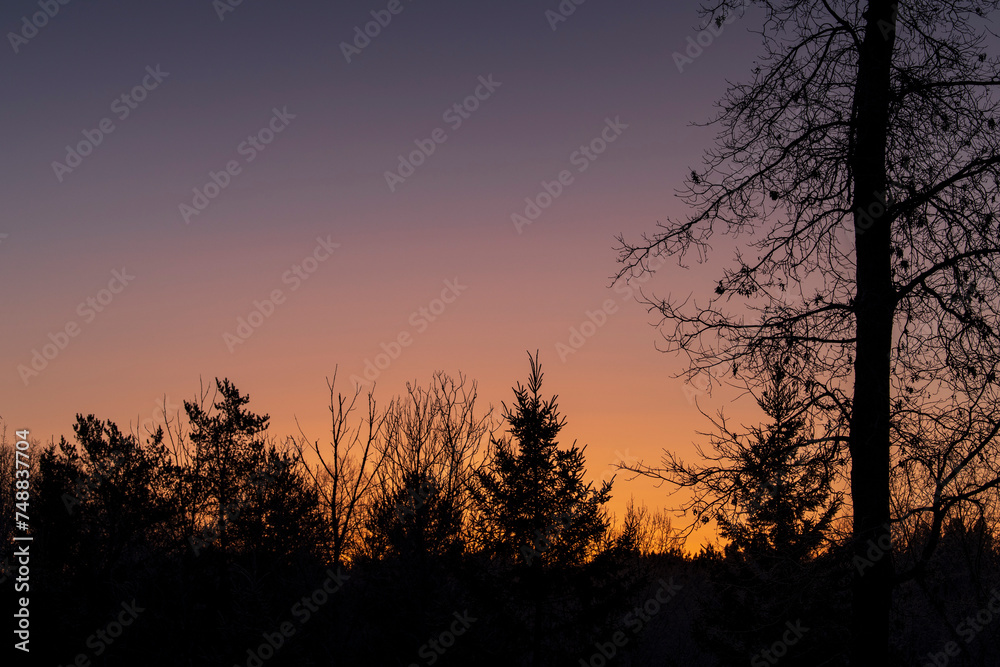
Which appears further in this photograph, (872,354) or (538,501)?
(538,501)

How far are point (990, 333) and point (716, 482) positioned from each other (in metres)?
2.85

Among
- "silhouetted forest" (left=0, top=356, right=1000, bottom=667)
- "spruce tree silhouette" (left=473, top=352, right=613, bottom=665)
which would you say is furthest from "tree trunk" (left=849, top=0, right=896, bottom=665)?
"spruce tree silhouette" (left=473, top=352, right=613, bottom=665)

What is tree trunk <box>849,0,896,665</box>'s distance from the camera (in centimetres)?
688

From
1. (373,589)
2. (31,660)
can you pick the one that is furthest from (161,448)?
(373,589)

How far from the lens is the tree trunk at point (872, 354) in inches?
271

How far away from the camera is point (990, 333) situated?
22.0 ft

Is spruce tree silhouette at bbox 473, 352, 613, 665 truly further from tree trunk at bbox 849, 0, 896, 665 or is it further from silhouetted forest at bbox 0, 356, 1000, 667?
tree trunk at bbox 849, 0, 896, 665

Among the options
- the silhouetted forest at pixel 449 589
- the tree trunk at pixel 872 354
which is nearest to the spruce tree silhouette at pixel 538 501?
the silhouetted forest at pixel 449 589

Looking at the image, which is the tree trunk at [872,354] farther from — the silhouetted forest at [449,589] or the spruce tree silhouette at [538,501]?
the spruce tree silhouette at [538,501]

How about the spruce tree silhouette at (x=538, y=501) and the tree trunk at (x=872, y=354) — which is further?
the spruce tree silhouette at (x=538, y=501)

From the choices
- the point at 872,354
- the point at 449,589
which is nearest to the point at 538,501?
the point at 449,589

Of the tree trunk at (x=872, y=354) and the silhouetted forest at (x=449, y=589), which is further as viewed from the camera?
the silhouetted forest at (x=449, y=589)

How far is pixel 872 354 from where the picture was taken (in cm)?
715

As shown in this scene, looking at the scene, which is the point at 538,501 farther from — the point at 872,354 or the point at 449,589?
the point at 872,354
